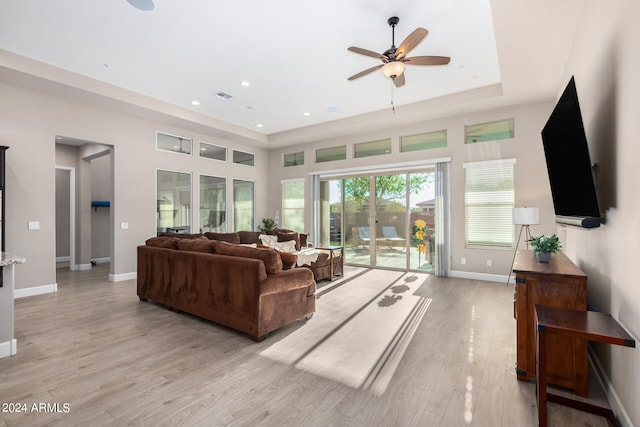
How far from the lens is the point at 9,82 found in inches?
185

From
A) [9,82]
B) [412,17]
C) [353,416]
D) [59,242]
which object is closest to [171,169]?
[9,82]

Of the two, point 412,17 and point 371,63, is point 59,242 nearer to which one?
point 371,63

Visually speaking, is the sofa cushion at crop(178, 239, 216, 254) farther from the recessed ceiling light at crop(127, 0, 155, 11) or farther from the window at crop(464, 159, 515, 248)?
the window at crop(464, 159, 515, 248)

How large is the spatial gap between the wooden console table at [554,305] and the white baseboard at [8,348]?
4.40m

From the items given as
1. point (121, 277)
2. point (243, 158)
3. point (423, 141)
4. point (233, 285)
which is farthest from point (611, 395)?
point (243, 158)

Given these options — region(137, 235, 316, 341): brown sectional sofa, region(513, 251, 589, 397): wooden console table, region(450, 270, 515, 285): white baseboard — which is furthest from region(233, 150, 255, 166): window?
region(513, 251, 589, 397): wooden console table

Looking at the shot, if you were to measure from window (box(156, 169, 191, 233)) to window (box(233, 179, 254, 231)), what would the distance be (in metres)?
1.38

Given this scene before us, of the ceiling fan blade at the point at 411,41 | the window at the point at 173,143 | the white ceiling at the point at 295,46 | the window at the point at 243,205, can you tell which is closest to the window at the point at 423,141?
the white ceiling at the point at 295,46

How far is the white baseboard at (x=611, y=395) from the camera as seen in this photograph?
70.6 inches

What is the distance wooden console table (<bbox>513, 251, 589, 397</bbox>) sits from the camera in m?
2.18

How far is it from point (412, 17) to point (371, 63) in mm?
1129

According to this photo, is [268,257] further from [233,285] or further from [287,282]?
[233,285]

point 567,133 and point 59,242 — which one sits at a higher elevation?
point 567,133

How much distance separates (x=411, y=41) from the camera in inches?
124
